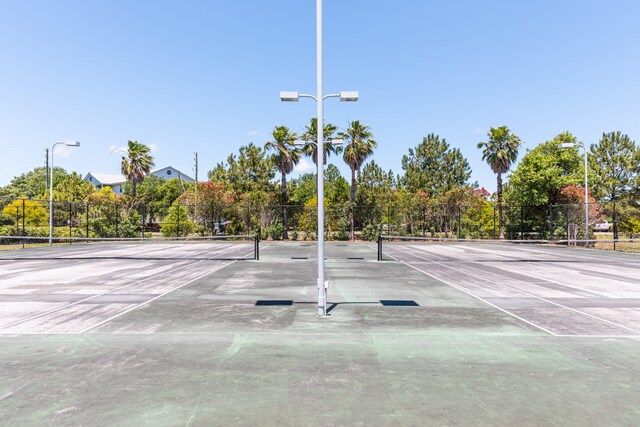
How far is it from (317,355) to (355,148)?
137 ft

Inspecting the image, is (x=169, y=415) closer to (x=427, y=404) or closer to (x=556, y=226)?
(x=427, y=404)

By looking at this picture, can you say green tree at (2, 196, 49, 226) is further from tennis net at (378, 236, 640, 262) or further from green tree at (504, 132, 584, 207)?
green tree at (504, 132, 584, 207)

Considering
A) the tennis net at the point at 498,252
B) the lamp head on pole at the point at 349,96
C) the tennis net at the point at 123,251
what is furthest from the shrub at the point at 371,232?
the lamp head on pole at the point at 349,96

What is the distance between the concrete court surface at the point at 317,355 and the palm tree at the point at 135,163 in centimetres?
4326

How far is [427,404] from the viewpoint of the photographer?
17.6 feet

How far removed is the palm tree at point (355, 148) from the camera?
156 feet

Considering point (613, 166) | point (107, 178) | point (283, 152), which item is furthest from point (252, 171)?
point (107, 178)

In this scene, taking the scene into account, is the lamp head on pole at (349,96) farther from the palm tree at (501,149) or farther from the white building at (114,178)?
the white building at (114,178)

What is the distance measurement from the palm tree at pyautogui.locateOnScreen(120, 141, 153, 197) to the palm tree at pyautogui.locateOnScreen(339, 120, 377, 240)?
26486 mm

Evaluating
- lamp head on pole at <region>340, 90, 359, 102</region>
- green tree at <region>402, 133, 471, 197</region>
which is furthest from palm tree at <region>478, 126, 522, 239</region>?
lamp head on pole at <region>340, 90, 359, 102</region>

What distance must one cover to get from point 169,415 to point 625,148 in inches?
2555

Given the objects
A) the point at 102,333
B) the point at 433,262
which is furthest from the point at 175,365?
the point at 433,262

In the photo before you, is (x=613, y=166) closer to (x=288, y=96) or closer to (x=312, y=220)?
(x=312, y=220)

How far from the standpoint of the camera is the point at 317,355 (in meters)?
7.29
